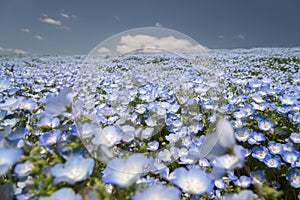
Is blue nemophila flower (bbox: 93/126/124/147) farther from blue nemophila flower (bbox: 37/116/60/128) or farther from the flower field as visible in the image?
blue nemophila flower (bbox: 37/116/60/128)

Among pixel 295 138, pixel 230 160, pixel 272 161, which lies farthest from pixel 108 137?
pixel 295 138

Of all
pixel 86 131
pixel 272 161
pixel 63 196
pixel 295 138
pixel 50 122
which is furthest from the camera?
pixel 295 138

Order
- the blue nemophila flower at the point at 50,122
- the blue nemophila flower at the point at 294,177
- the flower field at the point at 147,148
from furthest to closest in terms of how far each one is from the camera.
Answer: the blue nemophila flower at the point at 294,177
the blue nemophila flower at the point at 50,122
the flower field at the point at 147,148

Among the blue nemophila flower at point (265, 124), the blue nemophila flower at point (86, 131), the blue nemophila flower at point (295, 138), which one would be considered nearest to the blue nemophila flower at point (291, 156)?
the blue nemophila flower at point (295, 138)

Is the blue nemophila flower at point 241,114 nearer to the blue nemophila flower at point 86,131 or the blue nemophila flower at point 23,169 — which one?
the blue nemophila flower at point 86,131

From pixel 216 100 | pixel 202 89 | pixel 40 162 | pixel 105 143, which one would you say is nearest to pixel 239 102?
pixel 216 100

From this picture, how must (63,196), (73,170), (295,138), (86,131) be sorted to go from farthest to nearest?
(295,138) < (86,131) < (73,170) < (63,196)

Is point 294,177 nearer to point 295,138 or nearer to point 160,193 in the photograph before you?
point 295,138
